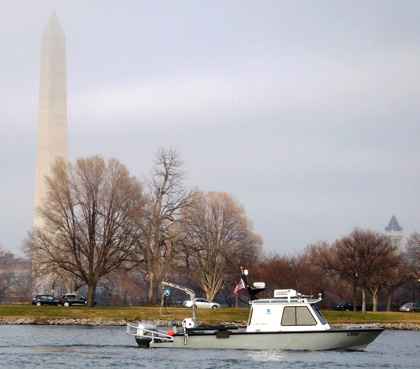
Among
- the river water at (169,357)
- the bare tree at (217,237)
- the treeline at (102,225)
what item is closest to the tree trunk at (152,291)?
the treeline at (102,225)

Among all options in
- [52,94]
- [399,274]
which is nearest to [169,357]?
[52,94]

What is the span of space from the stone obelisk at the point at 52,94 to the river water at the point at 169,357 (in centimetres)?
4340

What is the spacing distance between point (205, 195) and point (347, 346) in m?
55.9

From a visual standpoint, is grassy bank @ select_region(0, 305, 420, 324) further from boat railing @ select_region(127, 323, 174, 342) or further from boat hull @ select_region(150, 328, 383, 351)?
boat hull @ select_region(150, 328, 383, 351)

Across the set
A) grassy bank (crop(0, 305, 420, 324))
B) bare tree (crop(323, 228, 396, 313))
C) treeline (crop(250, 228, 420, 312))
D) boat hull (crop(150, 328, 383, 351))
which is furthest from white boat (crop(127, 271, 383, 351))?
bare tree (crop(323, 228, 396, 313))

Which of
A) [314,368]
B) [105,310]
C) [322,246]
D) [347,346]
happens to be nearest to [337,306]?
[322,246]

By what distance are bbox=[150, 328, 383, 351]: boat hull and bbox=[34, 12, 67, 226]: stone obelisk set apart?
50.1 m

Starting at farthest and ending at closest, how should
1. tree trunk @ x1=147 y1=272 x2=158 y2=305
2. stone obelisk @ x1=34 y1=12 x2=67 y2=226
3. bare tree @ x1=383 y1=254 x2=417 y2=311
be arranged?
stone obelisk @ x1=34 y1=12 x2=67 y2=226
bare tree @ x1=383 y1=254 x2=417 y2=311
tree trunk @ x1=147 y1=272 x2=158 y2=305

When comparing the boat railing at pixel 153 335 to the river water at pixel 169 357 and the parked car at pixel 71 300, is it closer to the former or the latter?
the river water at pixel 169 357

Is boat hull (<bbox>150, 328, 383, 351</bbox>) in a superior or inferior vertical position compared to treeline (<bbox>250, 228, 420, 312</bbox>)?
inferior

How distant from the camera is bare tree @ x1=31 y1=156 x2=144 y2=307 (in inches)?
2643

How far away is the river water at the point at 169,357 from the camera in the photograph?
31.9 meters

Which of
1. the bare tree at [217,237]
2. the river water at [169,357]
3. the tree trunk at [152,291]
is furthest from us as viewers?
the bare tree at [217,237]

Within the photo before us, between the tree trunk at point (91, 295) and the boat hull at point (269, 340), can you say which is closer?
the boat hull at point (269, 340)
